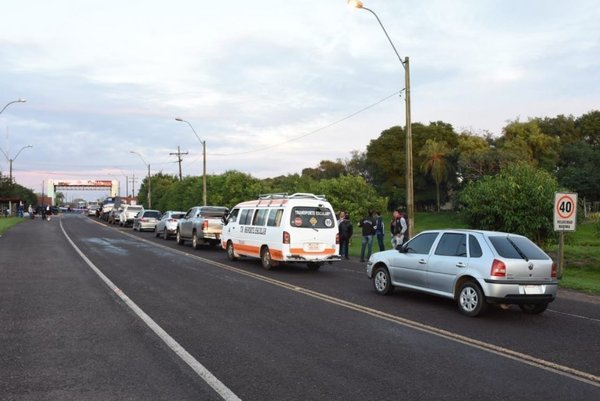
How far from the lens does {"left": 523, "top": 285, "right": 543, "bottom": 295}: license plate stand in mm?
9469

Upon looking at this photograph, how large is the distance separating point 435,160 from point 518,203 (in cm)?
5634

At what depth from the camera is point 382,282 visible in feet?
39.3

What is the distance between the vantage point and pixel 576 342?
793 centimetres

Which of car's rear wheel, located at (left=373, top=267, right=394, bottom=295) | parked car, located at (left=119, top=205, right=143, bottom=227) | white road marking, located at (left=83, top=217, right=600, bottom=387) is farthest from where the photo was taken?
parked car, located at (left=119, top=205, right=143, bottom=227)

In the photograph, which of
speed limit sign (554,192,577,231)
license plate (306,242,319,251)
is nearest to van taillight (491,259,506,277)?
speed limit sign (554,192,577,231)

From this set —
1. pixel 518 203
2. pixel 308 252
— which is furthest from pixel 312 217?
pixel 518 203

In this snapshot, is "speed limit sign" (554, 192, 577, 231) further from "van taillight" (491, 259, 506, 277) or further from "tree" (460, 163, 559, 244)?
"van taillight" (491, 259, 506, 277)

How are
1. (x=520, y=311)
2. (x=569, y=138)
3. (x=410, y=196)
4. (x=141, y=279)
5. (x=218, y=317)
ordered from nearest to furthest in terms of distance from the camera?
1. (x=218, y=317)
2. (x=520, y=311)
3. (x=141, y=279)
4. (x=410, y=196)
5. (x=569, y=138)

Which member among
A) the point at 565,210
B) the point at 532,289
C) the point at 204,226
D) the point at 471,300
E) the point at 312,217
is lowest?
the point at 471,300

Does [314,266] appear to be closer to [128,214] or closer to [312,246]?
[312,246]

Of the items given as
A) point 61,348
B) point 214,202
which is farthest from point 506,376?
point 214,202

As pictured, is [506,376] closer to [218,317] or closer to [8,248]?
[218,317]

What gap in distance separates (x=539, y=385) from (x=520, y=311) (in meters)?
5.09

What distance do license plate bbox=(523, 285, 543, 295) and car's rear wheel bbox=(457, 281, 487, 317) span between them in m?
0.72
